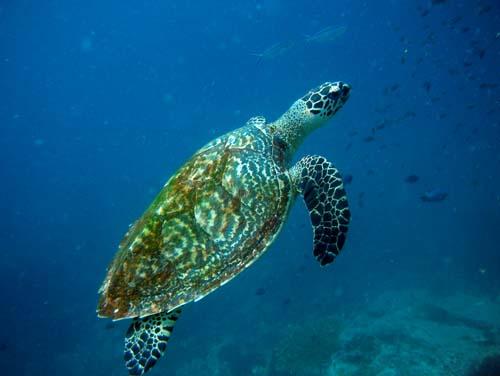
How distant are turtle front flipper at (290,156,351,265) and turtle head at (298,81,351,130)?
144 centimetres

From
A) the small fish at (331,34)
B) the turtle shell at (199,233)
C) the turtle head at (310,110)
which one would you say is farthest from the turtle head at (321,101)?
the small fish at (331,34)

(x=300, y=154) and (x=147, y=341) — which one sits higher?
(x=300, y=154)

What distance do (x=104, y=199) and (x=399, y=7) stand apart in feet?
226

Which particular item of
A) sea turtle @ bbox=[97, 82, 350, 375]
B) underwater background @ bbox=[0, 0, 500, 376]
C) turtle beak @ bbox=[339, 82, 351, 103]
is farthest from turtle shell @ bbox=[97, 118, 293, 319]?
underwater background @ bbox=[0, 0, 500, 376]

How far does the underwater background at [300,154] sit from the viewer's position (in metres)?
15.1

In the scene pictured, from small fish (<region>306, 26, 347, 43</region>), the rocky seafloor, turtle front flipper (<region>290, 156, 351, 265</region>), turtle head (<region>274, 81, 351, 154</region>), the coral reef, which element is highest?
small fish (<region>306, 26, 347, 43</region>)

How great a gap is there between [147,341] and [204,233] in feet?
4.56

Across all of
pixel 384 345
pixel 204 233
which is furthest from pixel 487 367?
pixel 204 233

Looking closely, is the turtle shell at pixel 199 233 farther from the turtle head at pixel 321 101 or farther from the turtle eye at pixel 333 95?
the turtle eye at pixel 333 95

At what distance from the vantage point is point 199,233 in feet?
12.2

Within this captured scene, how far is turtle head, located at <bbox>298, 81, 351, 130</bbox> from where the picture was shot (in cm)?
588

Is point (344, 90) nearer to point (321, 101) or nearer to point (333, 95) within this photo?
point (333, 95)

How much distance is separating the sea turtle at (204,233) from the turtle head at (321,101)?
1721 mm

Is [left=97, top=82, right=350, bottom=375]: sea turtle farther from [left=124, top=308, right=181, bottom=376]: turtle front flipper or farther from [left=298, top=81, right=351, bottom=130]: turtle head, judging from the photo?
[left=298, top=81, right=351, bottom=130]: turtle head
